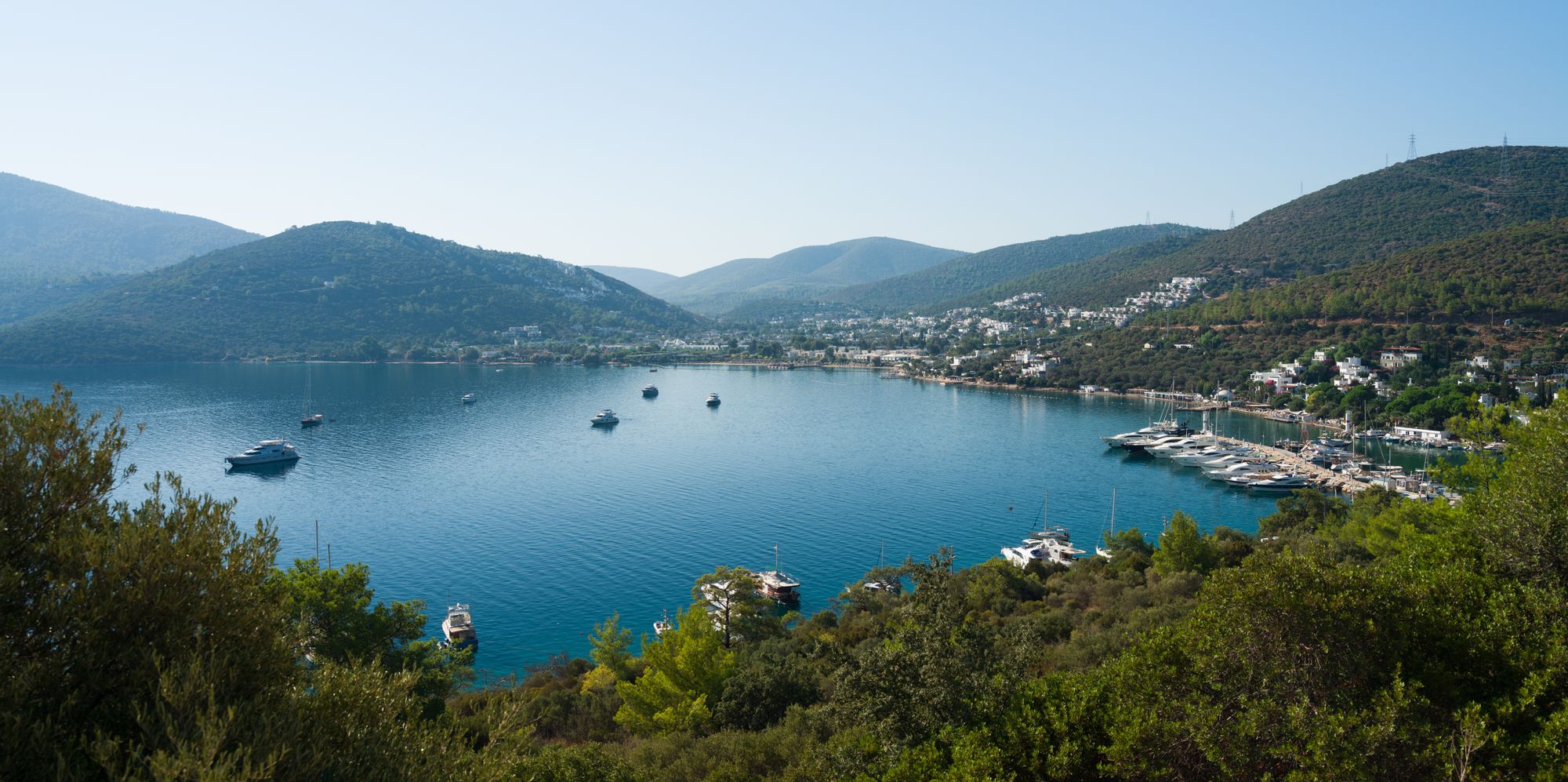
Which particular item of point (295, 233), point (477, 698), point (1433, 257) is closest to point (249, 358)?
point (295, 233)

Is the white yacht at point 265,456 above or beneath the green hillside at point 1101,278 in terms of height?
beneath

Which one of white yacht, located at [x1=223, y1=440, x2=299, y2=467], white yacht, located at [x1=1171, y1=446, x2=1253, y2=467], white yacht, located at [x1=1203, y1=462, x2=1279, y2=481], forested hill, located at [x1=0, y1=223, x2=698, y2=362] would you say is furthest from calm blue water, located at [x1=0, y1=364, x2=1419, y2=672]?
forested hill, located at [x1=0, y1=223, x2=698, y2=362]

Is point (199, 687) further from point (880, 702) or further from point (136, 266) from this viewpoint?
point (136, 266)

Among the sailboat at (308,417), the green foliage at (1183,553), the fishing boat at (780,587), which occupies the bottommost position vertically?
the fishing boat at (780,587)

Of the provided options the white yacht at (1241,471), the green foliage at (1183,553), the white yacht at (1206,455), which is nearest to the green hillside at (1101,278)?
the white yacht at (1206,455)

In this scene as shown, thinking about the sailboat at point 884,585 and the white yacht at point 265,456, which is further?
the white yacht at point 265,456

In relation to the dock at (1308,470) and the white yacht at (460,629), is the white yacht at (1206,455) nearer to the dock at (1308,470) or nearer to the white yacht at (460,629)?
the dock at (1308,470)

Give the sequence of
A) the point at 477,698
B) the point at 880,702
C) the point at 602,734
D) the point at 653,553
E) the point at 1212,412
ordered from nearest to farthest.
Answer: the point at 880,702 < the point at 602,734 < the point at 477,698 < the point at 653,553 < the point at 1212,412
